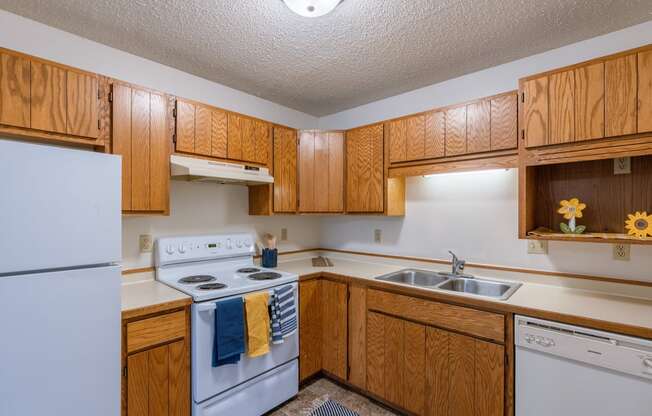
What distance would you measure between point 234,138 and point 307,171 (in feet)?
2.36

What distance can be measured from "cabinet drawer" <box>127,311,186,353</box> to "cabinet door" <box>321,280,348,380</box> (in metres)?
1.11

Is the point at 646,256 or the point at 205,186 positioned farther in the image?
the point at 205,186

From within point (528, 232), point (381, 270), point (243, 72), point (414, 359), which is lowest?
point (414, 359)

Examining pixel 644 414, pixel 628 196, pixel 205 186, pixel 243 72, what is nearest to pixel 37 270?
pixel 205 186

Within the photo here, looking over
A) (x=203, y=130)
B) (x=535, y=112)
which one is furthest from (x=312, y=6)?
(x=535, y=112)

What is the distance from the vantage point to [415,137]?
2352 mm

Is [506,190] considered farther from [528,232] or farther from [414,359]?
[414,359]

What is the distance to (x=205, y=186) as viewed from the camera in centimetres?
250

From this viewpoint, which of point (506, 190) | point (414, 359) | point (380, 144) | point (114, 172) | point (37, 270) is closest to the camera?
point (37, 270)

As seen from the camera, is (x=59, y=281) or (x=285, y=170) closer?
(x=59, y=281)

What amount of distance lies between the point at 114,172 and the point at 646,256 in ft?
9.22

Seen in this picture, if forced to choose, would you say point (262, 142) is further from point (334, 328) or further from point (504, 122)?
point (504, 122)

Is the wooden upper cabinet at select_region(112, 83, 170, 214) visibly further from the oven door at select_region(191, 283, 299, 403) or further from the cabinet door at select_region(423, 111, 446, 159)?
the cabinet door at select_region(423, 111, 446, 159)

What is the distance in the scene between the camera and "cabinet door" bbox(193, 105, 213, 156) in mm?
2150
